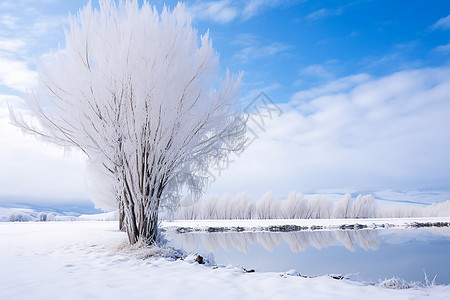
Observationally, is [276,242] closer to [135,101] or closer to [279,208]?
[135,101]

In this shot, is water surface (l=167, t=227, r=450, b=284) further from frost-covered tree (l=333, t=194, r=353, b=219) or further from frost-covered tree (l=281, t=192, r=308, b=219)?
frost-covered tree (l=333, t=194, r=353, b=219)

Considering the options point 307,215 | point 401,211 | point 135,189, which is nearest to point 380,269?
point 135,189

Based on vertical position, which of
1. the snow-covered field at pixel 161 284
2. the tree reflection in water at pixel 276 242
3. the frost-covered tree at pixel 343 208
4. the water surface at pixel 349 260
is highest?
the frost-covered tree at pixel 343 208

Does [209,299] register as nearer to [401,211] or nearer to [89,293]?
[89,293]

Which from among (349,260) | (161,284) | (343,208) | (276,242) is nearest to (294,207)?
(343,208)

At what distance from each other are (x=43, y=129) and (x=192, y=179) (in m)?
3.85

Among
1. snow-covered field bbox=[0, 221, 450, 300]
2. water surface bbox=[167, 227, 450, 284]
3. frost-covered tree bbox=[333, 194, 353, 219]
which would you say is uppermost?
frost-covered tree bbox=[333, 194, 353, 219]

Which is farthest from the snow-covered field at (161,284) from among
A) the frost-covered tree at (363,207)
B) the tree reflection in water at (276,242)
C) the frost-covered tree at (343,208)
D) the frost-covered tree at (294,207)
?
Answer: the frost-covered tree at (363,207)

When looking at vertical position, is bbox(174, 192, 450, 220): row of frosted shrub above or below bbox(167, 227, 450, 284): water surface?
above

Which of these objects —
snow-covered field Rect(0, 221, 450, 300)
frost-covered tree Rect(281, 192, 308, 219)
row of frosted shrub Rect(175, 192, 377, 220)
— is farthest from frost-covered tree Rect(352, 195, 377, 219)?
snow-covered field Rect(0, 221, 450, 300)

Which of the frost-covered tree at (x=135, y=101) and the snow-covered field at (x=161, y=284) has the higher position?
the frost-covered tree at (x=135, y=101)

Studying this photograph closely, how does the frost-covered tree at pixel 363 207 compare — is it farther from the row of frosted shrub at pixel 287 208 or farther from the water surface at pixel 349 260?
the water surface at pixel 349 260

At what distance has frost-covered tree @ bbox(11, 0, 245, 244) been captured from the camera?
7152 mm

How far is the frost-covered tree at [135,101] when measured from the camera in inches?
282
